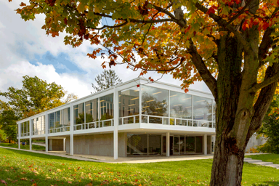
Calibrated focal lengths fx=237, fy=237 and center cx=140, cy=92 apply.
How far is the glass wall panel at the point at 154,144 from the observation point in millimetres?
22422

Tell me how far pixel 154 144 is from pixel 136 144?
6.58 ft

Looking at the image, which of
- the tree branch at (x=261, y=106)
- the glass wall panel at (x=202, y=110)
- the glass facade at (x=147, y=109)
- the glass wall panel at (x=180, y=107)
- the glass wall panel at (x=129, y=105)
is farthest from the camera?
the glass wall panel at (x=202, y=110)

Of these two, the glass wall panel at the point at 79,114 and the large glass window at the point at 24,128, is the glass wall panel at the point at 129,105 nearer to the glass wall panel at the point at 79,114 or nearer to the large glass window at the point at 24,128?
the glass wall panel at the point at 79,114

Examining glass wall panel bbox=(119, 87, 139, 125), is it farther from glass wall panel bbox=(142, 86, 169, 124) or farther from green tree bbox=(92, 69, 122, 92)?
green tree bbox=(92, 69, 122, 92)

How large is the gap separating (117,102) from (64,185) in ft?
44.9

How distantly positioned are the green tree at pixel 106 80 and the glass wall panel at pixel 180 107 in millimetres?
30867

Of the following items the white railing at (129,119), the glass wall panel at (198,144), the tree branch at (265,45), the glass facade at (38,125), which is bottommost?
the glass wall panel at (198,144)

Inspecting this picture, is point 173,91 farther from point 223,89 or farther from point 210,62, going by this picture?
point 223,89

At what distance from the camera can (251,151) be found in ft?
105

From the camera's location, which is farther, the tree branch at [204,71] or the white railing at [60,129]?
the white railing at [60,129]

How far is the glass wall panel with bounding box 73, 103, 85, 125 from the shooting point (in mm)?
24789

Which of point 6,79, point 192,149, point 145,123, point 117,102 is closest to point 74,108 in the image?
point 117,102

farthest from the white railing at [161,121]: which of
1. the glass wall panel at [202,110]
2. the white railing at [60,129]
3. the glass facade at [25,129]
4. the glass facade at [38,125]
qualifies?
the glass facade at [25,129]

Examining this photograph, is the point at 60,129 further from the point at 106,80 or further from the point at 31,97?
the point at 31,97
